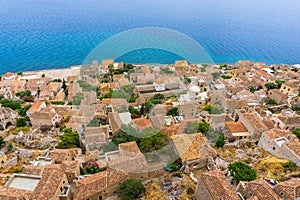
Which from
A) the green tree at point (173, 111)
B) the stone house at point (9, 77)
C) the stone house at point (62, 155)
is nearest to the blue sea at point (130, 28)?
the stone house at point (9, 77)

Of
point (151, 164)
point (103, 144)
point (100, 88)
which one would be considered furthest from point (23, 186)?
point (100, 88)

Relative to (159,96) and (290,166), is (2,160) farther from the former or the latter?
(290,166)

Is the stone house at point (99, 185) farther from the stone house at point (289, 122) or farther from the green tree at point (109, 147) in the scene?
the stone house at point (289, 122)

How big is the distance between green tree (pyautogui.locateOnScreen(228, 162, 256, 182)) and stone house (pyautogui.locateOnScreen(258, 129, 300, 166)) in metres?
3.50

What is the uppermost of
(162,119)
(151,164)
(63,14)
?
(63,14)

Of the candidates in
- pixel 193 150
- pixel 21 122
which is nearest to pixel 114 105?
pixel 21 122

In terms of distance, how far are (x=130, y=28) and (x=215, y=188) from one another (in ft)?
221

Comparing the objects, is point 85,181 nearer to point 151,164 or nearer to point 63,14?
point 151,164

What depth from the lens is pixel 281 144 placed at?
16.1 m

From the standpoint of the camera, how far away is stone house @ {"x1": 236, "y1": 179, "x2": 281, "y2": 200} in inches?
442

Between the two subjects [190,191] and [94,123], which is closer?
[190,191]

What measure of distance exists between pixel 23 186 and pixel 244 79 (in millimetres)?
31357

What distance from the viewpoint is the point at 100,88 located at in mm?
29266

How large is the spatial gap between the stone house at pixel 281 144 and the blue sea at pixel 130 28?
33.2 m
